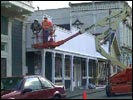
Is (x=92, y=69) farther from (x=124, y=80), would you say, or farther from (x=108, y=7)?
(x=124, y=80)

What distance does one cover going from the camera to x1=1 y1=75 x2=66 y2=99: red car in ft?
47.8

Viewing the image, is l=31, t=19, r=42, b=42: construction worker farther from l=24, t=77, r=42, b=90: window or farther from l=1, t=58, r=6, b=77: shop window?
l=24, t=77, r=42, b=90: window

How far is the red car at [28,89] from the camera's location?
1457cm

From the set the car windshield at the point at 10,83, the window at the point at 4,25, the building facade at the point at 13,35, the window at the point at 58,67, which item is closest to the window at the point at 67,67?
the window at the point at 58,67

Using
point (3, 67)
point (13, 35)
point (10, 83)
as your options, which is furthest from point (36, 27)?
point (10, 83)

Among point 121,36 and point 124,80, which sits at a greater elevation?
point 121,36

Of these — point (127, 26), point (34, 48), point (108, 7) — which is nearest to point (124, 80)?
point (34, 48)

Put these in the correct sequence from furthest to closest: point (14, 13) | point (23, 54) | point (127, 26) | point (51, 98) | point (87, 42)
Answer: point (127, 26), point (87, 42), point (23, 54), point (14, 13), point (51, 98)

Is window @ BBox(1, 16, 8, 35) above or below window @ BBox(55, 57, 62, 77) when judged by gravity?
above

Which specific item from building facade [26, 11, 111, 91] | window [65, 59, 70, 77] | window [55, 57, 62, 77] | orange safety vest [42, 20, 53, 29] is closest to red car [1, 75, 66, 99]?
orange safety vest [42, 20, 53, 29]

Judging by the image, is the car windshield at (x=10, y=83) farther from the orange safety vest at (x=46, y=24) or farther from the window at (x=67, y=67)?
the window at (x=67, y=67)

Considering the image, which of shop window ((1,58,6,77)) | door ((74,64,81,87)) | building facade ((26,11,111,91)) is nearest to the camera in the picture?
shop window ((1,58,6,77))

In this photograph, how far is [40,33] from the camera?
28.5 metres

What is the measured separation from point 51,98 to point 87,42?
23.3 metres
